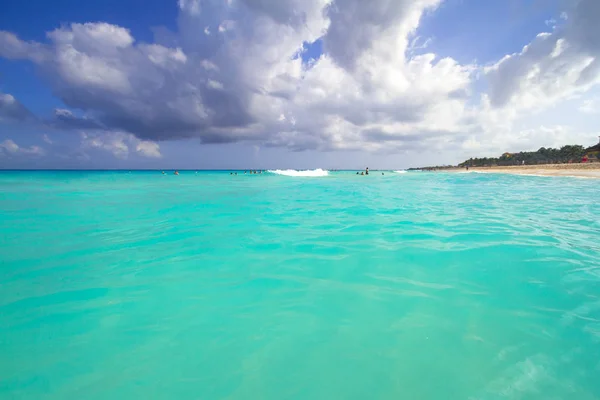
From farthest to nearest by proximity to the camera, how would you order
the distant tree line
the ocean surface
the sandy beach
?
the distant tree line < the sandy beach < the ocean surface

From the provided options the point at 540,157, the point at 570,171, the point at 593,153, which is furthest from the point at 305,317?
the point at 540,157

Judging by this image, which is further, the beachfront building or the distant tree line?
the distant tree line

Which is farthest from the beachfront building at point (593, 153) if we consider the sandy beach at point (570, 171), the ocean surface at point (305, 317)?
the ocean surface at point (305, 317)

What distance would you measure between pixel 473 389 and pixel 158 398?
301 cm

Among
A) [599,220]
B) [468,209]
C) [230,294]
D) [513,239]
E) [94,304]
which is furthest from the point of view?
[468,209]

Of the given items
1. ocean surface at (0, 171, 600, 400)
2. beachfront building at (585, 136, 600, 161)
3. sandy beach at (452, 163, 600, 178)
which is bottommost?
ocean surface at (0, 171, 600, 400)

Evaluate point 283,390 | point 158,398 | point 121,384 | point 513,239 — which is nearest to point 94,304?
point 121,384

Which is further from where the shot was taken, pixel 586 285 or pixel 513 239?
pixel 513 239

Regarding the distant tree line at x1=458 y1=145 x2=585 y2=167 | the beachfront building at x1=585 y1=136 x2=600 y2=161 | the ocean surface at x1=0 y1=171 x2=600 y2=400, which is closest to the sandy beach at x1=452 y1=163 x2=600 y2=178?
the beachfront building at x1=585 y1=136 x2=600 y2=161

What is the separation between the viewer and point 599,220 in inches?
355

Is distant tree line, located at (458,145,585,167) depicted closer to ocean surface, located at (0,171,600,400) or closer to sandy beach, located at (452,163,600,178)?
sandy beach, located at (452,163,600,178)

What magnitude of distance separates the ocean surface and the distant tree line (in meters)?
98.3

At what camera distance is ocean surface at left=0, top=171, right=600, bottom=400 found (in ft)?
8.59

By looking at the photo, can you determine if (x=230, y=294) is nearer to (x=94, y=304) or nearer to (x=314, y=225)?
(x=94, y=304)
